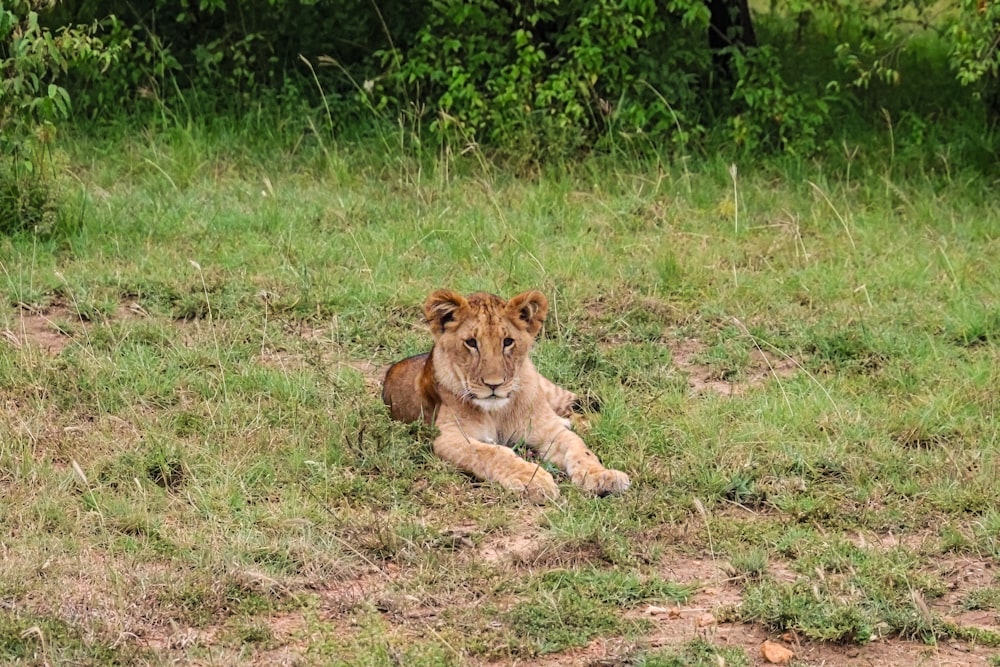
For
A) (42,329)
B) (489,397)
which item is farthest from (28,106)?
(489,397)

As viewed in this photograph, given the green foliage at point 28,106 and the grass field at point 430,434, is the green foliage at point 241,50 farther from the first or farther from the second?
the green foliage at point 28,106

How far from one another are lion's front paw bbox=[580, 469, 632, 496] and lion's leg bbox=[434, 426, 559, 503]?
0.37 ft

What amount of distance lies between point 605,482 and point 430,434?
2.41ft

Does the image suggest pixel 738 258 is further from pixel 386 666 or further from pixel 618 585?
pixel 386 666

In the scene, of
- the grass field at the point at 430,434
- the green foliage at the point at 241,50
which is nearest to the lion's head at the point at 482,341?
the grass field at the point at 430,434

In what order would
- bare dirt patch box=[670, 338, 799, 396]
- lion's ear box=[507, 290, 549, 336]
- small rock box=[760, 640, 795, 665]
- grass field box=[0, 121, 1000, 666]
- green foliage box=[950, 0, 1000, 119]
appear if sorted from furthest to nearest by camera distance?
green foliage box=[950, 0, 1000, 119] < bare dirt patch box=[670, 338, 799, 396] < lion's ear box=[507, 290, 549, 336] < grass field box=[0, 121, 1000, 666] < small rock box=[760, 640, 795, 665]

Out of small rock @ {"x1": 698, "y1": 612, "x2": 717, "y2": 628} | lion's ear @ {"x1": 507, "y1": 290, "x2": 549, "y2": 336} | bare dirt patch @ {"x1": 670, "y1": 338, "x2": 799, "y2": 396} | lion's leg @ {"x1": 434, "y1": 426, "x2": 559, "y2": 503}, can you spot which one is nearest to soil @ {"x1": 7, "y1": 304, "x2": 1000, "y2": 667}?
small rock @ {"x1": 698, "y1": 612, "x2": 717, "y2": 628}

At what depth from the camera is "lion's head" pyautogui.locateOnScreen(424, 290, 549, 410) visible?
5723 mm

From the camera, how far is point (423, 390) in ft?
19.6

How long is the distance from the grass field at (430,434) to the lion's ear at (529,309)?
49cm

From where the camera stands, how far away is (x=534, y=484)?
5457 millimetres

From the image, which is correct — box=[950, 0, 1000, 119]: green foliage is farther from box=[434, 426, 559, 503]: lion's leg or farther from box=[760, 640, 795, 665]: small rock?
box=[760, 640, 795, 665]: small rock

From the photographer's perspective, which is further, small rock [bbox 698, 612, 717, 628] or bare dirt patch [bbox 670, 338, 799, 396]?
bare dirt patch [bbox 670, 338, 799, 396]

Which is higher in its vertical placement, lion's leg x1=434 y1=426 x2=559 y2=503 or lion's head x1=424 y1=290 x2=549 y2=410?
lion's head x1=424 y1=290 x2=549 y2=410
